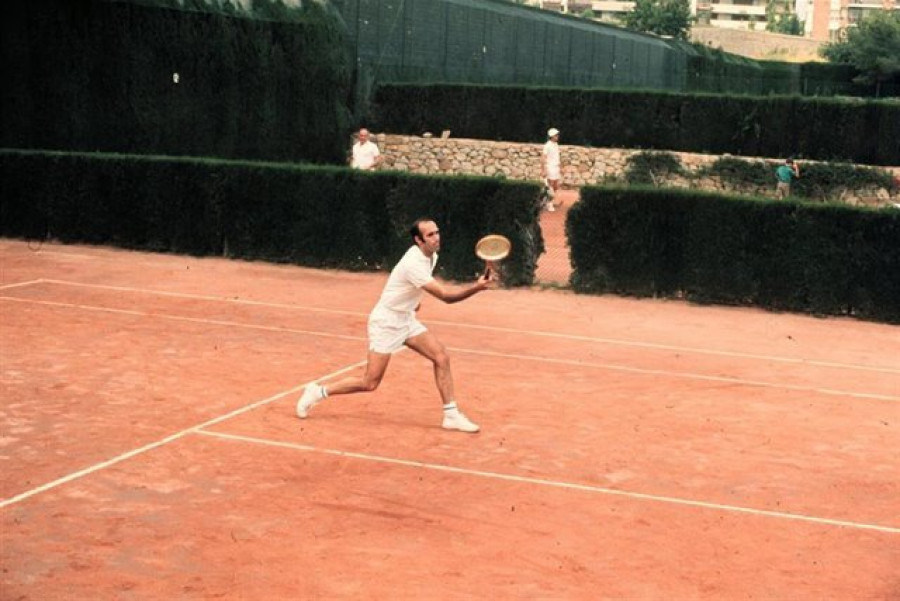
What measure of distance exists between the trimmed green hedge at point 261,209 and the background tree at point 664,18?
7557 cm

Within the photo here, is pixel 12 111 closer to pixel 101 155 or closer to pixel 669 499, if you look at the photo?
pixel 101 155

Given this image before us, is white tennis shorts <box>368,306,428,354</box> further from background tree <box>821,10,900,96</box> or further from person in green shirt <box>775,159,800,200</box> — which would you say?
background tree <box>821,10,900,96</box>

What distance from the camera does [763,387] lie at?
13406 mm

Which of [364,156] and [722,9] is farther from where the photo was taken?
[722,9]

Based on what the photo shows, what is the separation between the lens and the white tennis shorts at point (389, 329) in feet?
35.5

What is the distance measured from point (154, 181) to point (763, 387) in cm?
1182

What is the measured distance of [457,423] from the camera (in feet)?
35.8

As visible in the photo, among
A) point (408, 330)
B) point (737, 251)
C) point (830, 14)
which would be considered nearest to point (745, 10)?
point (830, 14)

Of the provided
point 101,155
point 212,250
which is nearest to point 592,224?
point 212,250

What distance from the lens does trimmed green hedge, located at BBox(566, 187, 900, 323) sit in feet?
59.1

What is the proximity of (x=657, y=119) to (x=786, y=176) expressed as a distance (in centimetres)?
676

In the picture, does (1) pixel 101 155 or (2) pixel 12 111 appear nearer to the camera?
(1) pixel 101 155

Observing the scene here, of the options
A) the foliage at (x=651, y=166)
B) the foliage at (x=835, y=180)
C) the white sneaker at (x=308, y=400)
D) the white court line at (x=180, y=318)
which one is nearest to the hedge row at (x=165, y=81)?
the foliage at (x=651, y=166)

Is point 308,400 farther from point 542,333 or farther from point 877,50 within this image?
point 877,50
